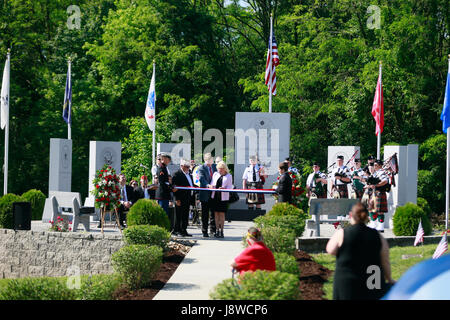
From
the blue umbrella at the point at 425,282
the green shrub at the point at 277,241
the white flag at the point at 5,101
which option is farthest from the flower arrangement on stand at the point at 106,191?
the blue umbrella at the point at 425,282

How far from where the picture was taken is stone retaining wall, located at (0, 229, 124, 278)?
15.8 m

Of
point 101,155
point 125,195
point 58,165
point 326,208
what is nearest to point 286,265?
point 326,208

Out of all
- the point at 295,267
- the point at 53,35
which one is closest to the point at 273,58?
the point at 295,267

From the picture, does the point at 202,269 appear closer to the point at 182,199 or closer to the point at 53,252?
the point at 182,199

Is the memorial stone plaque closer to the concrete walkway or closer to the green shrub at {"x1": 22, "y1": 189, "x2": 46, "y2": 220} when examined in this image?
the green shrub at {"x1": 22, "y1": 189, "x2": 46, "y2": 220}

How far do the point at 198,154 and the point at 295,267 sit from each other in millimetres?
26980

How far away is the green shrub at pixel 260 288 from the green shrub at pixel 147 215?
26.2 feet

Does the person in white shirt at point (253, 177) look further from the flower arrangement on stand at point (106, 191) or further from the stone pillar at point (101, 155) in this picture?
the flower arrangement on stand at point (106, 191)

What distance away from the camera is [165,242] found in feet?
45.6

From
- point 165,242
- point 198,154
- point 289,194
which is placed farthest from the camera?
point 198,154

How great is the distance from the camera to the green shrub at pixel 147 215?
1526 cm

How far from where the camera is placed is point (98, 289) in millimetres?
9852

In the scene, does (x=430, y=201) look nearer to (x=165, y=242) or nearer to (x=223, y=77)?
(x=223, y=77)

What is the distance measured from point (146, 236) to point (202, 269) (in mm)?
1827
